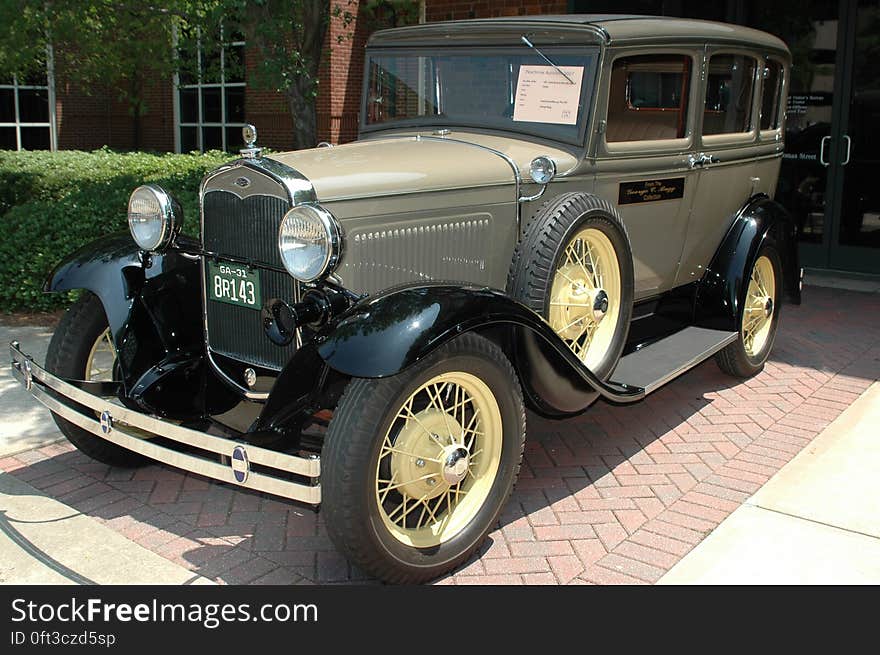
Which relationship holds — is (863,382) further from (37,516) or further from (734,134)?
(37,516)

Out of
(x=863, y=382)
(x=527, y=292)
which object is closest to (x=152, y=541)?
(x=527, y=292)

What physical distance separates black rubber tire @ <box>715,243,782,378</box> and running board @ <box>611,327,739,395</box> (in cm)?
40

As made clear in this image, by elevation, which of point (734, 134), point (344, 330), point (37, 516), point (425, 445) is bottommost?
point (37, 516)

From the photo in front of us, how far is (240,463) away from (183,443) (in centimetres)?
41

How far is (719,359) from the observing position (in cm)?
525

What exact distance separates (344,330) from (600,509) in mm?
1512

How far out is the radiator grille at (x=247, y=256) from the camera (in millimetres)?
3318

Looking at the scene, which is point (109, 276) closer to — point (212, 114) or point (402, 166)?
Answer: point (402, 166)

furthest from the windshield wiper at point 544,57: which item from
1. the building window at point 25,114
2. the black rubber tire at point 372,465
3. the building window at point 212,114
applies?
the building window at point 25,114

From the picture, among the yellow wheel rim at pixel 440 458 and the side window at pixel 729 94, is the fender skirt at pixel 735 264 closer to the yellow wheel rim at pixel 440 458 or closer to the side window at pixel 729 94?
the side window at pixel 729 94

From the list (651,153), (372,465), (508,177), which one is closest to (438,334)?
(372,465)

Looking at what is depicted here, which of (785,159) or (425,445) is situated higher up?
(785,159)

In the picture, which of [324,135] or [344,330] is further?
[324,135]
